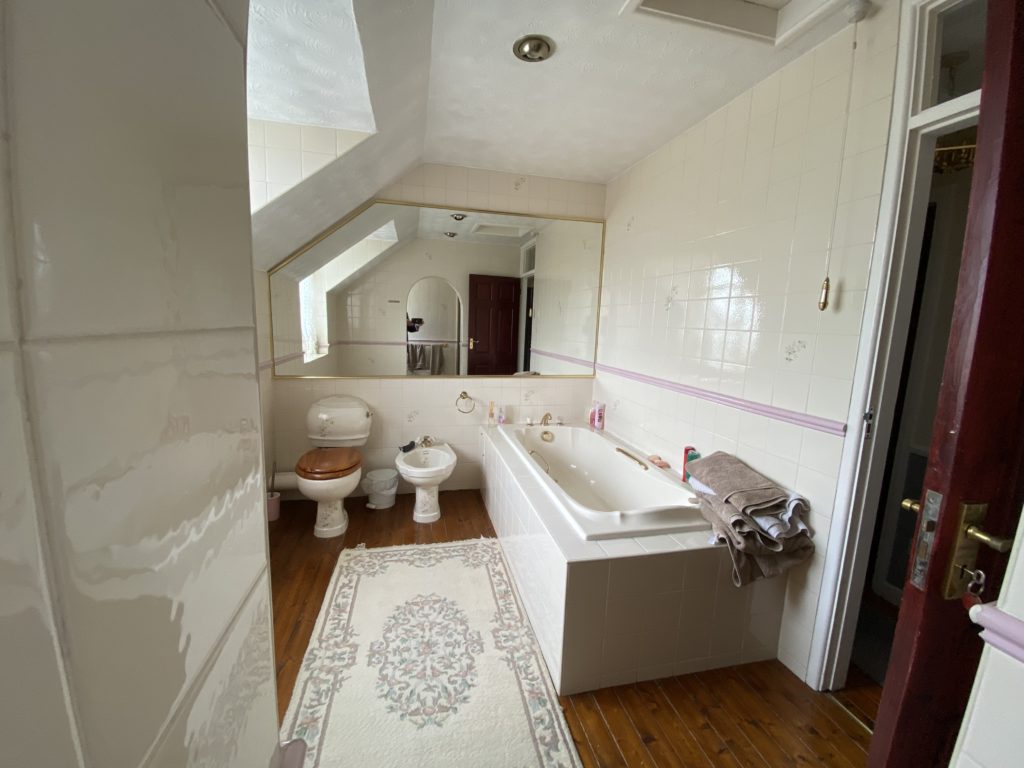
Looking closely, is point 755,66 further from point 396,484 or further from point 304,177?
point 396,484

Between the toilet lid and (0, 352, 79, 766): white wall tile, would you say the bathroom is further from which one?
the toilet lid

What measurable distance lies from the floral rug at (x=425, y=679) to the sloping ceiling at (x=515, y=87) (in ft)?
6.00

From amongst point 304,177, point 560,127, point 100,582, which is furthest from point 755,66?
point 100,582

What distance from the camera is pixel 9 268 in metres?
0.17

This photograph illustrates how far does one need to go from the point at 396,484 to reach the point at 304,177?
6.17 feet

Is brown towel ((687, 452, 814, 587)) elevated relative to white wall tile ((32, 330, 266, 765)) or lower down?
lower down

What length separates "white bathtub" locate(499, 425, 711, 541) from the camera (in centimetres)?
169

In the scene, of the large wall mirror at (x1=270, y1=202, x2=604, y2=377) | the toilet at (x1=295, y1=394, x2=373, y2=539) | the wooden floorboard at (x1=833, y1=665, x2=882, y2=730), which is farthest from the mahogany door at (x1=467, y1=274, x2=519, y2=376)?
the wooden floorboard at (x1=833, y1=665, x2=882, y2=730)

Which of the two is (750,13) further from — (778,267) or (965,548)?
(965,548)

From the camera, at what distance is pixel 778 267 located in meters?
1.71

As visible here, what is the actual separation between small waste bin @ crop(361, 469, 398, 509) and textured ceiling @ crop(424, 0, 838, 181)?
2.09m

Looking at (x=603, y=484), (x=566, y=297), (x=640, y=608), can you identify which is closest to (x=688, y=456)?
(x=603, y=484)

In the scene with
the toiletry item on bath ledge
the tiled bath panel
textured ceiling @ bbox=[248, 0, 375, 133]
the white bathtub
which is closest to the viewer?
textured ceiling @ bbox=[248, 0, 375, 133]

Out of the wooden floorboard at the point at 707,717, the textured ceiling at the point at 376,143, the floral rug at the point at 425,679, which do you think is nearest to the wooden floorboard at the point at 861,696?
the wooden floorboard at the point at 707,717
